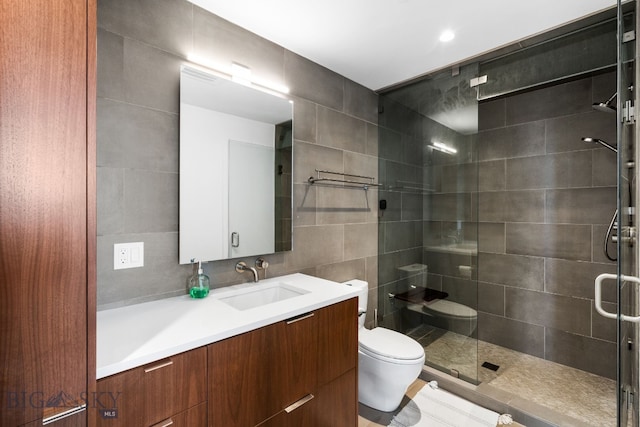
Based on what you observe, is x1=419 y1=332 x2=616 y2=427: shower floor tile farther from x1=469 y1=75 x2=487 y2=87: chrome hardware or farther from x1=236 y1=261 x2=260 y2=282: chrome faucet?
x1=469 y1=75 x2=487 y2=87: chrome hardware

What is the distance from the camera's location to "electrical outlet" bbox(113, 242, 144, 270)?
53.9 inches

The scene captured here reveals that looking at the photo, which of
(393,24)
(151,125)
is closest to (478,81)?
(393,24)

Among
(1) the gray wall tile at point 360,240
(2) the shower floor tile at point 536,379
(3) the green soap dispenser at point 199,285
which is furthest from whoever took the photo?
(1) the gray wall tile at point 360,240

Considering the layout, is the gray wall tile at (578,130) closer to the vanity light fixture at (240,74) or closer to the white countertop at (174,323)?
the white countertop at (174,323)

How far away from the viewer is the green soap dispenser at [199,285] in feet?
5.03

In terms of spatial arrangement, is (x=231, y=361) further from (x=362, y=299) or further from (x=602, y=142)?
(x=602, y=142)

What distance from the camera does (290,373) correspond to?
1361mm

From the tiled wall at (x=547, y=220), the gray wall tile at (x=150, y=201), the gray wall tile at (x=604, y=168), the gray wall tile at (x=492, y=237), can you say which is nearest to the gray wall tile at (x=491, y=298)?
the tiled wall at (x=547, y=220)

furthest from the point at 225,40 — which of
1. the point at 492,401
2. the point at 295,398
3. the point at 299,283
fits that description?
the point at 492,401

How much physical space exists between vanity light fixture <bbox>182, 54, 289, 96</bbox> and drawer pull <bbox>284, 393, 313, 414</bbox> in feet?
5.73

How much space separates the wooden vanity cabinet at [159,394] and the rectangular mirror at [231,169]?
25.2 inches

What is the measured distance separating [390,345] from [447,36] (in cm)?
207

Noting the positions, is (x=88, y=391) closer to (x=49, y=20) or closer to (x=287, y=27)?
(x=49, y=20)

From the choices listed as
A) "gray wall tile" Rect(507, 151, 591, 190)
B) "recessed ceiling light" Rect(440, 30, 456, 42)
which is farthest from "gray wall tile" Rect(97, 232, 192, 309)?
"gray wall tile" Rect(507, 151, 591, 190)
